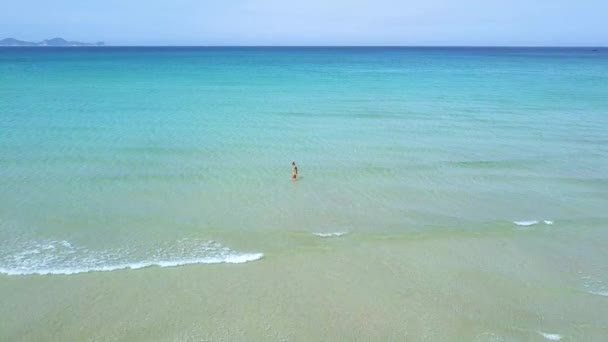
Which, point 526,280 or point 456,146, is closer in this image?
point 526,280

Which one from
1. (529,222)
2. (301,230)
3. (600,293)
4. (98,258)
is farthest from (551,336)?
(98,258)

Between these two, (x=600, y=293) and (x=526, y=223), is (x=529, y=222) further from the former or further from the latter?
(x=600, y=293)

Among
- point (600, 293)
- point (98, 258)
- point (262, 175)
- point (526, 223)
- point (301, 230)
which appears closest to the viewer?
point (600, 293)

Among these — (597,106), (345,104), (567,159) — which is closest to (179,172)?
(567,159)

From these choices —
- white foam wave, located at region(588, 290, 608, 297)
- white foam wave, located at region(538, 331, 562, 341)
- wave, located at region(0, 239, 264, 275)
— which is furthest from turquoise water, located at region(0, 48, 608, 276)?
white foam wave, located at region(538, 331, 562, 341)

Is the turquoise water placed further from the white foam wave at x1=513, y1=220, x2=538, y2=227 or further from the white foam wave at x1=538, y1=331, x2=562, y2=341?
the white foam wave at x1=538, y1=331, x2=562, y2=341

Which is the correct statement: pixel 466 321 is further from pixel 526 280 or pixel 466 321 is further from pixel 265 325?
pixel 265 325
